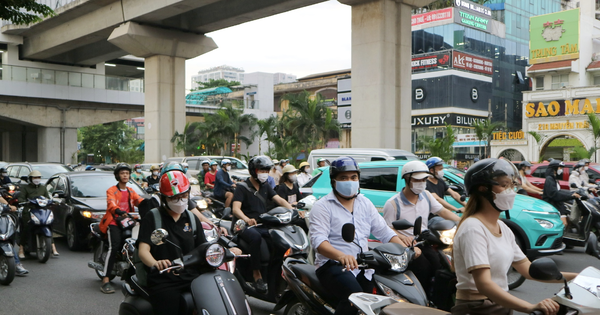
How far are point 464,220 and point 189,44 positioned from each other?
31.9m

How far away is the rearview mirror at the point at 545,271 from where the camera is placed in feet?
8.57

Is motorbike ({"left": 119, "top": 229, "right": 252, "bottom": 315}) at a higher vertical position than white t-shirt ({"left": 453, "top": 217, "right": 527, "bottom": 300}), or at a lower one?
lower

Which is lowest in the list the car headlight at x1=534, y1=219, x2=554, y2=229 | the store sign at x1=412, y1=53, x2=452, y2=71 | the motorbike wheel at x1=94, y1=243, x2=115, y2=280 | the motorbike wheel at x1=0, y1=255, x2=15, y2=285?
the motorbike wheel at x1=0, y1=255, x2=15, y2=285

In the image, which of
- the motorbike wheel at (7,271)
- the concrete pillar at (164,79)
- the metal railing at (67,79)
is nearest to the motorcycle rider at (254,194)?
the motorbike wheel at (7,271)

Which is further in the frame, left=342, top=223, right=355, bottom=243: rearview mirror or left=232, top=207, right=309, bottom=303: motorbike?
left=232, top=207, right=309, bottom=303: motorbike

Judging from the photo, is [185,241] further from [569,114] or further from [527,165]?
[569,114]

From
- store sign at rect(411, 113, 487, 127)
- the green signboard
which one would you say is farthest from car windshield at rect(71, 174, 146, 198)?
store sign at rect(411, 113, 487, 127)

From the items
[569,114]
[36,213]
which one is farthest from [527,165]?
[569,114]

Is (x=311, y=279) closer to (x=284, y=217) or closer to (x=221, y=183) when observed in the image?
(x=284, y=217)

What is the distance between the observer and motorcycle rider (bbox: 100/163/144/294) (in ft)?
25.3

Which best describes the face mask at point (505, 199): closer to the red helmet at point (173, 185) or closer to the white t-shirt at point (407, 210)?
the red helmet at point (173, 185)

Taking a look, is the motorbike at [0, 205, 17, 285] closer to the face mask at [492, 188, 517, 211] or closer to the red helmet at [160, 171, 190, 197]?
the red helmet at [160, 171, 190, 197]

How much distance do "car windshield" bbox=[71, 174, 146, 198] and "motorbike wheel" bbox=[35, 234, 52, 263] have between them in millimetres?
1607

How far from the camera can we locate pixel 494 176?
9.57ft
